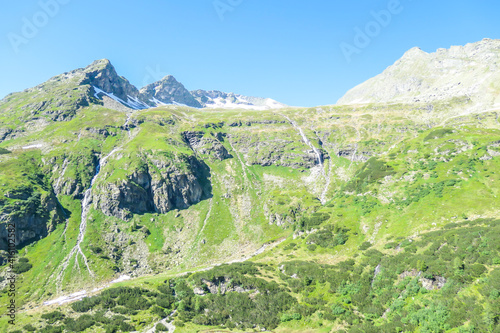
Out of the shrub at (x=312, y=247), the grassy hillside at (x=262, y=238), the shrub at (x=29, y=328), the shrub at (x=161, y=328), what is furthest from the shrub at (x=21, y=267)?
the shrub at (x=312, y=247)

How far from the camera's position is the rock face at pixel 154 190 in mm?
144250

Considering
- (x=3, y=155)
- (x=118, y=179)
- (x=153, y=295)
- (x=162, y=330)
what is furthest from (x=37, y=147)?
(x=162, y=330)

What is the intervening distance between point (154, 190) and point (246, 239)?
231 ft

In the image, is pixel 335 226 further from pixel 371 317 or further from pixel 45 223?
pixel 45 223

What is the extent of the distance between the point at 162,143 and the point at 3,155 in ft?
324

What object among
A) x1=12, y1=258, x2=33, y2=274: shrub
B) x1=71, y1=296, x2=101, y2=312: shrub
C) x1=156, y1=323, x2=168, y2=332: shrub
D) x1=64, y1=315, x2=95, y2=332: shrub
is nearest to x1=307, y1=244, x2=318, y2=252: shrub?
x1=156, y1=323, x2=168, y2=332: shrub

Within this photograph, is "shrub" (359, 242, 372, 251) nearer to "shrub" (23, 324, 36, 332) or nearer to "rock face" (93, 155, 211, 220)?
"shrub" (23, 324, 36, 332)

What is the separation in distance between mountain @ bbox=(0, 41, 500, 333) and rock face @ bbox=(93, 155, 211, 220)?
77 centimetres

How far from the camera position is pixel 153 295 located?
7019 centimetres

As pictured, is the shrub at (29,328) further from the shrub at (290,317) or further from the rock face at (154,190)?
the rock face at (154,190)

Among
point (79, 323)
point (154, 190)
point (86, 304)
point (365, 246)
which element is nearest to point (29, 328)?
point (79, 323)

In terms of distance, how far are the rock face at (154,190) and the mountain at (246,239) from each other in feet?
2.53

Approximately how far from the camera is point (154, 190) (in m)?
160

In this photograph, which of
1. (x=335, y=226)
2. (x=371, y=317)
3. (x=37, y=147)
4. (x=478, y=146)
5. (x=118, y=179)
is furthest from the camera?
(x=37, y=147)
